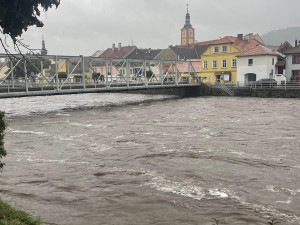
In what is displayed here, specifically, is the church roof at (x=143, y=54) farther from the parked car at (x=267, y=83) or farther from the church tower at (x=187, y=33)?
the church tower at (x=187, y=33)

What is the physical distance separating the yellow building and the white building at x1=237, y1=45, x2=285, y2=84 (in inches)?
110

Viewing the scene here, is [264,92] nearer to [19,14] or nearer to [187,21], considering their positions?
[19,14]

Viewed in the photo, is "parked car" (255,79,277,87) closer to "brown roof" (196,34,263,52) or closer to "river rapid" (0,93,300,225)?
"brown roof" (196,34,263,52)

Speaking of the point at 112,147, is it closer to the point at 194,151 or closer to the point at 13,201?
the point at 194,151

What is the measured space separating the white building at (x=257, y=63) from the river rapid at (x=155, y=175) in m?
35.3

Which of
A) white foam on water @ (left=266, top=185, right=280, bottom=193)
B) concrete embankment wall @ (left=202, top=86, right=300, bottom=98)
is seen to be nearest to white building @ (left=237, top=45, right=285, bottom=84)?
concrete embankment wall @ (left=202, top=86, right=300, bottom=98)

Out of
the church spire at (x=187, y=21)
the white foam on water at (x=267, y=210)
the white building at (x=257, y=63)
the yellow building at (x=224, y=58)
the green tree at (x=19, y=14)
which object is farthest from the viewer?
the church spire at (x=187, y=21)

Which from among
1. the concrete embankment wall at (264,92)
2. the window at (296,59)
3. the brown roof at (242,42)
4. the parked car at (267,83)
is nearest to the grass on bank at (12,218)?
the concrete embankment wall at (264,92)

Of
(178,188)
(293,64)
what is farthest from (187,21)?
(178,188)

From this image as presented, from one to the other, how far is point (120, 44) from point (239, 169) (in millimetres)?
87202

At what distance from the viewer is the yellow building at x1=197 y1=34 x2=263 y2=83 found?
198 ft

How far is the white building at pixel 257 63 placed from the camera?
178 ft

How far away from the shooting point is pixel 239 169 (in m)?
12.8

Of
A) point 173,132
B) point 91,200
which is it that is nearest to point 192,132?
point 173,132
